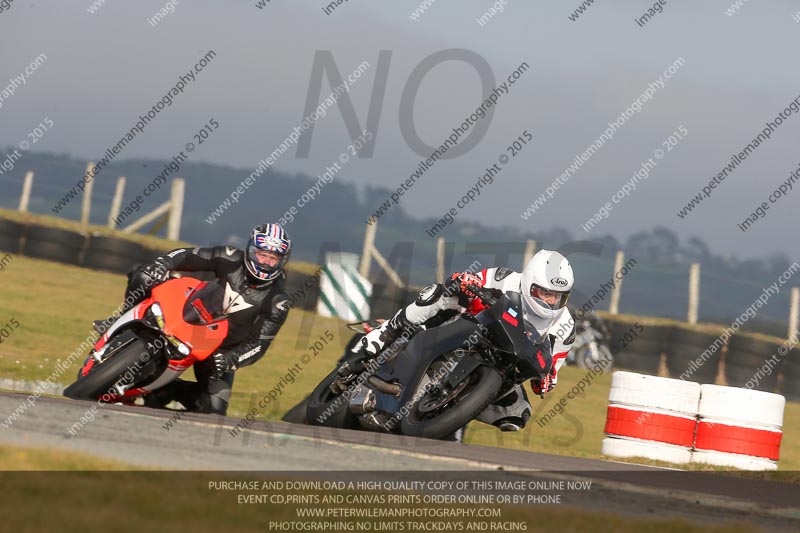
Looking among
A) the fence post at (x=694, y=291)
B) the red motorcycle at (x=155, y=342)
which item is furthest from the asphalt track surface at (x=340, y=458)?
the fence post at (x=694, y=291)

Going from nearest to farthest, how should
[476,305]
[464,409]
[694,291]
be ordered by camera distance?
[464,409] → [476,305] → [694,291]

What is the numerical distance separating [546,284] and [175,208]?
20858 mm

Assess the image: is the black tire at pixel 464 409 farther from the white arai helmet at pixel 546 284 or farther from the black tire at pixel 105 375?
the black tire at pixel 105 375

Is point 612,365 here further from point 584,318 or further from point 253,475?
point 253,475

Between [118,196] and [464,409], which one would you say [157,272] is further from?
[118,196]

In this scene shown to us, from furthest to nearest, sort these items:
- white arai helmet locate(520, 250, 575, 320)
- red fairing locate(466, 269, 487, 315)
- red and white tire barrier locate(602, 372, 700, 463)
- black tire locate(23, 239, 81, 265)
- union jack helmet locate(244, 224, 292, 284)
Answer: black tire locate(23, 239, 81, 265), red and white tire barrier locate(602, 372, 700, 463), union jack helmet locate(244, 224, 292, 284), red fairing locate(466, 269, 487, 315), white arai helmet locate(520, 250, 575, 320)

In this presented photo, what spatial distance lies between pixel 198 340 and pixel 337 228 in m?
83.1

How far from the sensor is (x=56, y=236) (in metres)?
24.9

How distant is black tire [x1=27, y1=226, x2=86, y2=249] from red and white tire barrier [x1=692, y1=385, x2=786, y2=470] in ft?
53.7

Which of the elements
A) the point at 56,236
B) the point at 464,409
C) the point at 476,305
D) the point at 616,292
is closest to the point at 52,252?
the point at 56,236

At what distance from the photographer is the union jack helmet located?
→ 10.4m

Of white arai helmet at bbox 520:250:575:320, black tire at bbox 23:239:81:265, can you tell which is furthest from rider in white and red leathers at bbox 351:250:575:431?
black tire at bbox 23:239:81:265

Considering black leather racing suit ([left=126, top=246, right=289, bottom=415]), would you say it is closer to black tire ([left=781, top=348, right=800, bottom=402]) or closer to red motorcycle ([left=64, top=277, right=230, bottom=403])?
red motorcycle ([left=64, top=277, right=230, bottom=403])

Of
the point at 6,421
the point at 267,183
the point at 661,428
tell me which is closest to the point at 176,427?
the point at 6,421
